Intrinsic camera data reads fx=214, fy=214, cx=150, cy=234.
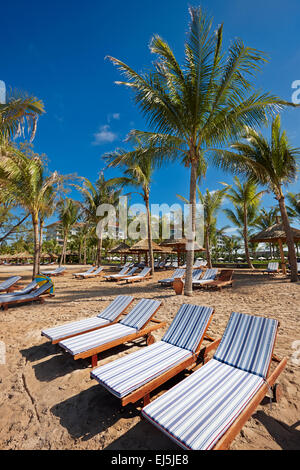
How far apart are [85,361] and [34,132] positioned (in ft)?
20.3

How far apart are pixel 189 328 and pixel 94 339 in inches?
60.0

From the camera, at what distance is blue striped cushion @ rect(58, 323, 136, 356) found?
3.13m

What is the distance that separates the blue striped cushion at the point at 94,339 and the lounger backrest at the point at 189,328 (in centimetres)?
77

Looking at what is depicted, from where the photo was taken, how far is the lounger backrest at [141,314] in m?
3.98

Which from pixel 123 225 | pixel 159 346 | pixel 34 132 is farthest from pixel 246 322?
pixel 123 225

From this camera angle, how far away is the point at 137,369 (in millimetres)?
2492

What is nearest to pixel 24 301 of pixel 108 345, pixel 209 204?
pixel 108 345

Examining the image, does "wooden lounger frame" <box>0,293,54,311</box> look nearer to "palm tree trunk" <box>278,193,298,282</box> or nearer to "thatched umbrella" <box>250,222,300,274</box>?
"palm tree trunk" <box>278,193,298,282</box>

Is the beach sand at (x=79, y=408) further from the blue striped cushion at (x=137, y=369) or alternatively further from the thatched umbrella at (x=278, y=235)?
the thatched umbrella at (x=278, y=235)

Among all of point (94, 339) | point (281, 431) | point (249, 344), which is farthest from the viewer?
point (94, 339)

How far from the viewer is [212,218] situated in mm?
19016

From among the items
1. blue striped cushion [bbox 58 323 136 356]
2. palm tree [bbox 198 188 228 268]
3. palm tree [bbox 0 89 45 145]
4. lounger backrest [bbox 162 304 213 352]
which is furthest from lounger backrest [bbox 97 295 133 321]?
palm tree [bbox 198 188 228 268]

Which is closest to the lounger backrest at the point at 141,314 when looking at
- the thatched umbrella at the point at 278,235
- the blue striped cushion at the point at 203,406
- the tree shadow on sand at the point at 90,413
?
the tree shadow on sand at the point at 90,413

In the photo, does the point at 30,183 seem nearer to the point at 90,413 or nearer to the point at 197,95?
the point at 197,95
